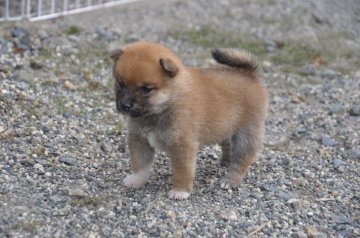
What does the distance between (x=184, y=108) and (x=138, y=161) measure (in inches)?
21.8

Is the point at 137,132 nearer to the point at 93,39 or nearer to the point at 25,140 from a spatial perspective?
the point at 25,140

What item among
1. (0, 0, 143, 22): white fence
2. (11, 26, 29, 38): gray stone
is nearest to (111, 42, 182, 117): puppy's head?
(11, 26, 29, 38): gray stone

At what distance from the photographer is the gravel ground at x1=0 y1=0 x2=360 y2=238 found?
470cm

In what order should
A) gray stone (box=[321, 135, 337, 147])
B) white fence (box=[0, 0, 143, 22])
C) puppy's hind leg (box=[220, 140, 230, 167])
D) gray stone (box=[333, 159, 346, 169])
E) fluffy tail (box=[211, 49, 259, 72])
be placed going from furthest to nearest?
white fence (box=[0, 0, 143, 22]) < gray stone (box=[321, 135, 337, 147]) < gray stone (box=[333, 159, 346, 169]) < puppy's hind leg (box=[220, 140, 230, 167]) < fluffy tail (box=[211, 49, 259, 72])

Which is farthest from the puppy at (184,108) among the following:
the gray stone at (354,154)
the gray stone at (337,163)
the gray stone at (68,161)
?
the gray stone at (354,154)

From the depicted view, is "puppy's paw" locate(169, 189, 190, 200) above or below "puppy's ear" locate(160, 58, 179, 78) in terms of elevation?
below

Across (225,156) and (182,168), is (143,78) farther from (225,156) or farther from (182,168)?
(225,156)

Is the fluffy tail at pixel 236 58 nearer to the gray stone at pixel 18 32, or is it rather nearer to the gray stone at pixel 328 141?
the gray stone at pixel 328 141

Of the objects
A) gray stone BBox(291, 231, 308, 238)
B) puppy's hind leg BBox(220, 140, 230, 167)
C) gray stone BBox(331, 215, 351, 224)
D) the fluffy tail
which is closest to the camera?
gray stone BBox(291, 231, 308, 238)

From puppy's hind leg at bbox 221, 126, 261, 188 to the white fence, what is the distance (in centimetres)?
365

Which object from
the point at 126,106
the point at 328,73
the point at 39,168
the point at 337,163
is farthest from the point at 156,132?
the point at 328,73

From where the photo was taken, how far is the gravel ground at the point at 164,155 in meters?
4.70

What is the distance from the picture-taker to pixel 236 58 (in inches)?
215

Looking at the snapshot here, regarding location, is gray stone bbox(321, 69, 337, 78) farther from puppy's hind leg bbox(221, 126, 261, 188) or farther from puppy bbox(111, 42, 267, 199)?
puppy's hind leg bbox(221, 126, 261, 188)
